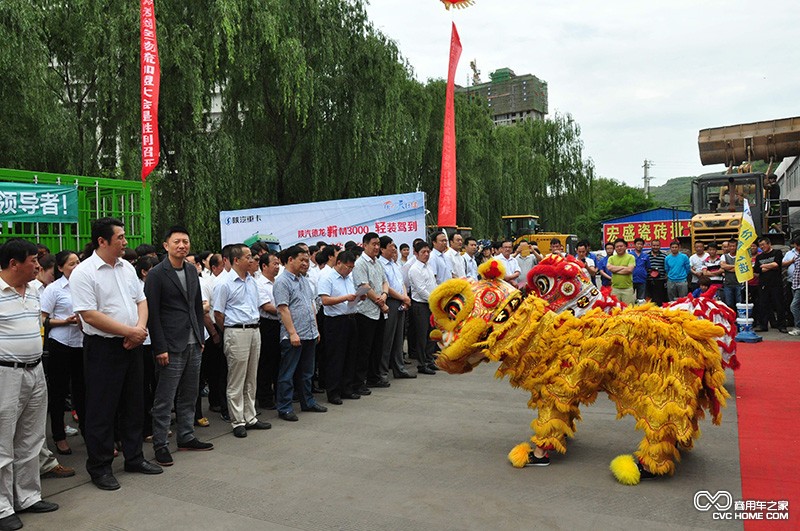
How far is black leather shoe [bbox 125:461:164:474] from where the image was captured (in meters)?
4.15

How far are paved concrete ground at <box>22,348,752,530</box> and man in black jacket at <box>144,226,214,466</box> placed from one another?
0.41 m

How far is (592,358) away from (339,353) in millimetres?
2867

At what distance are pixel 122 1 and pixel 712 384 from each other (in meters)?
12.8

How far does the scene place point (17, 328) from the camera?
11.2ft

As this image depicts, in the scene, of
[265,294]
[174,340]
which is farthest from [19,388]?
[265,294]

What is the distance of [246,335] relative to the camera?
5.08 m

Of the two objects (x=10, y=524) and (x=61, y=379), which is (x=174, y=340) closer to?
(x=61, y=379)

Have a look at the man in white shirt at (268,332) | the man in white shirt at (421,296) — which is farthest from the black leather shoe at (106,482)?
the man in white shirt at (421,296)

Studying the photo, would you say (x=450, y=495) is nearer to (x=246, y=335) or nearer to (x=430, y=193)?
(x=246, y=335)

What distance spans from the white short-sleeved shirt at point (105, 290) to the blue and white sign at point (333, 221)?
704 cm

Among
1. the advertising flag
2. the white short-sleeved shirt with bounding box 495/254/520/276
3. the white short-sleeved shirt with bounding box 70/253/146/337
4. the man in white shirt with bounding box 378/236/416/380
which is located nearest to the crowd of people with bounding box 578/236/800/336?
the advertising flag

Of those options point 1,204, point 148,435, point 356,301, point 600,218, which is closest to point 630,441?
point 356,301

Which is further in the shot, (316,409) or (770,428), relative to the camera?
(316,409)

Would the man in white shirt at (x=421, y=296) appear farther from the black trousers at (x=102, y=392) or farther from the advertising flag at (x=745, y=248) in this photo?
the advertising flag at (x=745, y=248)
